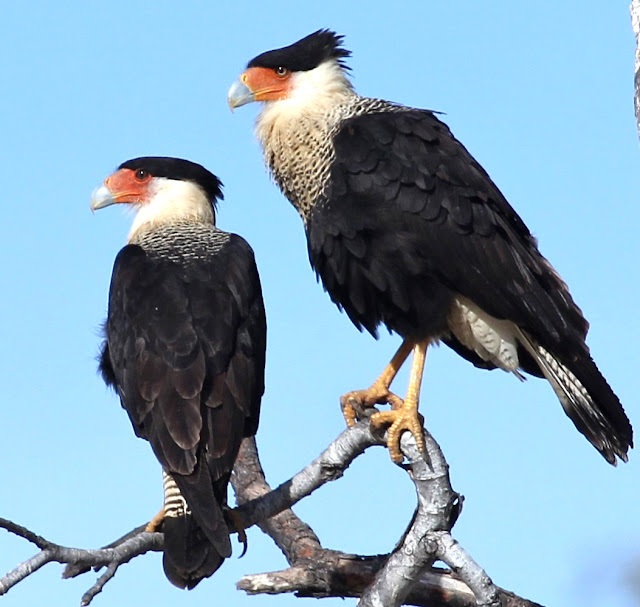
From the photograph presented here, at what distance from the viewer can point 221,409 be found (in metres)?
4.33

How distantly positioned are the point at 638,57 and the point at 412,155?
1386 millimetres

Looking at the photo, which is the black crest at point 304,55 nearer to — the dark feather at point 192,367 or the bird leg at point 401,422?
the dark feather at point 192,367

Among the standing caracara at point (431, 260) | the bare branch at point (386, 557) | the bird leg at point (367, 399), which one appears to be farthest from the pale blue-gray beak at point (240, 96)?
the bare branch at point (386, 557)

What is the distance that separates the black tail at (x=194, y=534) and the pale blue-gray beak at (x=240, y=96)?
1.72 meters

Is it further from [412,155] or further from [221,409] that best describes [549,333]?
[221,409]

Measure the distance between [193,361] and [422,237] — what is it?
94 centimetres

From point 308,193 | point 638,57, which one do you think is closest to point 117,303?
point 308,193

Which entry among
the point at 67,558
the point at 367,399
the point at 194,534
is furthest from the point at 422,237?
the point at 67,558

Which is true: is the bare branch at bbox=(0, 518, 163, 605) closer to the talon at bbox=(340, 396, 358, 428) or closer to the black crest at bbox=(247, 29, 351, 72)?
the talon at bbox=(340, 396, 358, 428)

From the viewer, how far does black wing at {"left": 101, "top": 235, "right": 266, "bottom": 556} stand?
4.18m

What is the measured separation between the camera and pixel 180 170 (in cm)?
586

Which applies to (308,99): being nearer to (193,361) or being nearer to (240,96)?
(240,96)

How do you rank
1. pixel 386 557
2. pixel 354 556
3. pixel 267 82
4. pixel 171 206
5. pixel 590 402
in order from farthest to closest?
pixel 171 206 → pixel 267 82 → pixel 590 402 → pixel 354 556 → pixel 386 557

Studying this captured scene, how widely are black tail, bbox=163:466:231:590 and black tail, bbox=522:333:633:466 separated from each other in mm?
1371
